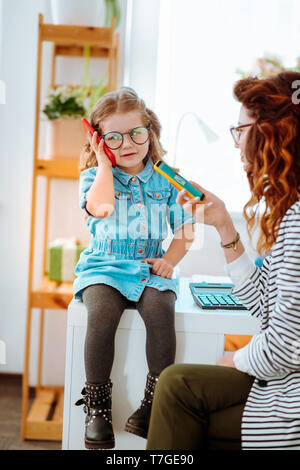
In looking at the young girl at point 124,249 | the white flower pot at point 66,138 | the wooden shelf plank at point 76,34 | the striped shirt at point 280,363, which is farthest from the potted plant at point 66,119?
the striped shirt at point 280,363

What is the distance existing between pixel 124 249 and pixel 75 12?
1.01m

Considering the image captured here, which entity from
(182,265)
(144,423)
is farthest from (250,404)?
(182,265)

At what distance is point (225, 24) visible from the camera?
2.14 metres

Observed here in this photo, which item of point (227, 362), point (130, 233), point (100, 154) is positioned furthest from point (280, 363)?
point (100, 154)

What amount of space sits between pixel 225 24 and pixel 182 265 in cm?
100

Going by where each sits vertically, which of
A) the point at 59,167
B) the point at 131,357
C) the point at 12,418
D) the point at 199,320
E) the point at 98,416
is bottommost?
the point at 12,418

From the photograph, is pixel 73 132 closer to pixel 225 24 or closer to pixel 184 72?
pixel 184 72

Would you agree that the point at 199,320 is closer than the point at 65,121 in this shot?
Yes

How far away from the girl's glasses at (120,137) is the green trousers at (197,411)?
2.10 feet

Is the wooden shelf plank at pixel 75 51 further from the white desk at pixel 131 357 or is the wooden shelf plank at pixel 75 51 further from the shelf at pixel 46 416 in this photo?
the shelf at pixel 46 416

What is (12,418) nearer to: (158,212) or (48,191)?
(48,191)

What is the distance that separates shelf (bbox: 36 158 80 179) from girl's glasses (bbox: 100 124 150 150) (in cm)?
48

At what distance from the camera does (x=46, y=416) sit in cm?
201

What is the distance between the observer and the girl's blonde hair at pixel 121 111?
1.41 meters
